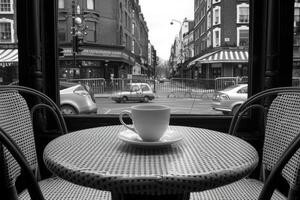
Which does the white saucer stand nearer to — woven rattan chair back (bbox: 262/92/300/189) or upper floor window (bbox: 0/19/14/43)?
woven rattan chair back (bbox: 262/92/300/189)

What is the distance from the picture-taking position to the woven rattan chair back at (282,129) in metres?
1.44

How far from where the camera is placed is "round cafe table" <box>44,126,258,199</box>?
81 cm

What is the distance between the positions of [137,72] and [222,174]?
37.2 m

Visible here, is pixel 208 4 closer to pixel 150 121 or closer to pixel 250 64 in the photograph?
pixel 250 64

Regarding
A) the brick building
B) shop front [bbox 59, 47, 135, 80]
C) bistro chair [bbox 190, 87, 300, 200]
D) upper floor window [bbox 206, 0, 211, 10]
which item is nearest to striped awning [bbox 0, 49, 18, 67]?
bistro chair [bbox 190, 87, 300, 200]

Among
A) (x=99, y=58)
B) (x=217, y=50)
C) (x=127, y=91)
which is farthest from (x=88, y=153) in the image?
(x=99, y=58)

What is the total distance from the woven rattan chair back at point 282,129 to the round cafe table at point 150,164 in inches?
15.0

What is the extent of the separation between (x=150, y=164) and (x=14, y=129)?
0.92 m

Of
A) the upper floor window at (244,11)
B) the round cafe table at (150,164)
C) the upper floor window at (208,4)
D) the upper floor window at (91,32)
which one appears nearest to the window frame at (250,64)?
the upper floor window at (244,11)

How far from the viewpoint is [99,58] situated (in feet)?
79.5

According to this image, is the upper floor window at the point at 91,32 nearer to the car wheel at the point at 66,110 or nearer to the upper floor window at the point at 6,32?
the upper floor window at the point at 6,32

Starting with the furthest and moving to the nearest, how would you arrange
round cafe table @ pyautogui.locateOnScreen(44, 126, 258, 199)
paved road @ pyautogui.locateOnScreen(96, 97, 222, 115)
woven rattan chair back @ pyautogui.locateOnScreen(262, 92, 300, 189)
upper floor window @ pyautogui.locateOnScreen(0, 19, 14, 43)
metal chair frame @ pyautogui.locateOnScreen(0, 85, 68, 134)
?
upper floor window @ pyautogui.locateOnScreen(0, 19, 14, 43) < paved road @ pyautogui.locateOnScreen(96, 97, 222, 115) < metal chair frame @ pyautogui.locateOnScreen(0, 85, 68, 134) < woven rattan chair back @ pyautogui.locateOnScreen(262, 92, 300, 189) < round cafe table @ pyautogui.locateOnScreen(44, 126, 258, 199)

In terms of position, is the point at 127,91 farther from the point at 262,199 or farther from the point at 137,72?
the point at 137,72

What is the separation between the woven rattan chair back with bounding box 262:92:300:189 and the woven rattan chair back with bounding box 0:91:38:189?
124cm
